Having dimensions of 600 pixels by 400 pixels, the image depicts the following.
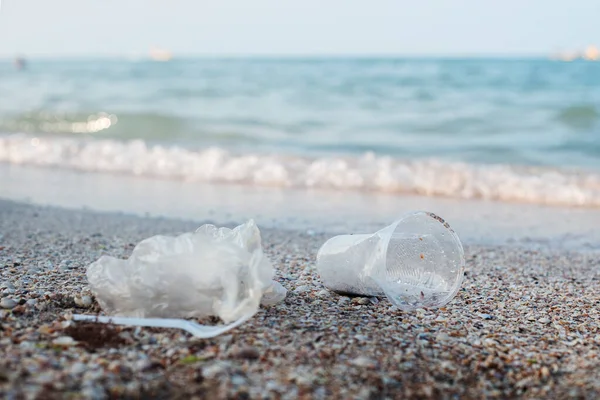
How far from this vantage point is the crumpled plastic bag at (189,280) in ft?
8.46

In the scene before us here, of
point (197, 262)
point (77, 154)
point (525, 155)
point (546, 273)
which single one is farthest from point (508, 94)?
point (197, 262)

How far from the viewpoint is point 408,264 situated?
3160 millimetres

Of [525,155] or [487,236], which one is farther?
[525,155]

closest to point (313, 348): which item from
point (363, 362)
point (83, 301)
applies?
point (363, 362)

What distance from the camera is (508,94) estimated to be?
1822cm

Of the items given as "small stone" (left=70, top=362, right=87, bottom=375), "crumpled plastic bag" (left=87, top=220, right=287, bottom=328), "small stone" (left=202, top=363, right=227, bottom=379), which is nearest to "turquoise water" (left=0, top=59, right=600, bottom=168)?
"crumpled plastic bag" (left=87, top=220, right=287, bottom=328)

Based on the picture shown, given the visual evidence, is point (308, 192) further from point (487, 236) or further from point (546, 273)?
point (546, 273)

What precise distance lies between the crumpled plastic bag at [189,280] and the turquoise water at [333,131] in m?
5.18

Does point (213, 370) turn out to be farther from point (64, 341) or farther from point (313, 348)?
point (64, 341)

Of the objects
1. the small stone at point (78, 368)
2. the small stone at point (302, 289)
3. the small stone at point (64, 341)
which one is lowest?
the small stone at point (302, 289)

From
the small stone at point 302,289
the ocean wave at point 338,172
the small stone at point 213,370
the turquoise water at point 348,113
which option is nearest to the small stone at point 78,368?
the small stone at point 213,370

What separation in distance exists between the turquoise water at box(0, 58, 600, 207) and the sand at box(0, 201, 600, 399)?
4258 mm

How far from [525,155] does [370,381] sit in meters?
8.88

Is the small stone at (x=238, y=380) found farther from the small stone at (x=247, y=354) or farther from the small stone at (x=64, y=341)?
the small stone at (x=64, y=341)
